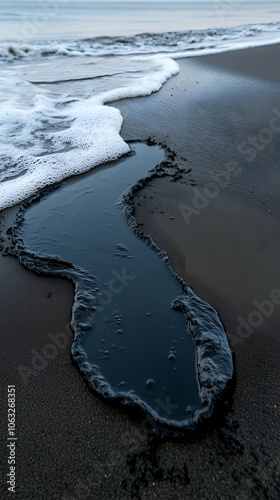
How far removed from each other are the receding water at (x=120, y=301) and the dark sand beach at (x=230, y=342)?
6.4 inches

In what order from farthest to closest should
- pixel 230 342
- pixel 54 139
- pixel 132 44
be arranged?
pixel 132 44, pixel 54 139, pixel 230 342

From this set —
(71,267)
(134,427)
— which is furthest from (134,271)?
(134,427)

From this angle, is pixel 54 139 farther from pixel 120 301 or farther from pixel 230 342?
pixel 230 342

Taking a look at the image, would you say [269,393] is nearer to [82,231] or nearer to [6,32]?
[82,231]

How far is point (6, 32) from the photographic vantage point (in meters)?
17.9

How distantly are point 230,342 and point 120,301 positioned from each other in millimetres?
984

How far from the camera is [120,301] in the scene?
2.96 metres

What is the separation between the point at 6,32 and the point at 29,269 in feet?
64.7

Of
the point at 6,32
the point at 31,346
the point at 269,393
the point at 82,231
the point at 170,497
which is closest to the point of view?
the point at 170,497

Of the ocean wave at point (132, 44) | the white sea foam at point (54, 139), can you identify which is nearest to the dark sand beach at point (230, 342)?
the white sea foam at point (54, 139)

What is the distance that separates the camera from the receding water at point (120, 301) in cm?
233

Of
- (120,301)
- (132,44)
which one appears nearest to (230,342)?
(120,301)

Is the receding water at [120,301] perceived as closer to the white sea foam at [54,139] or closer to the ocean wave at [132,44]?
the white sea foam at [54,139]

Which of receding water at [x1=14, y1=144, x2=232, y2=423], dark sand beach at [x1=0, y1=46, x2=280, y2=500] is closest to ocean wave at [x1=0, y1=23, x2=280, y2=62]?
dark sand beach at [x1=0, y1=46, x2=280, y2=500]
